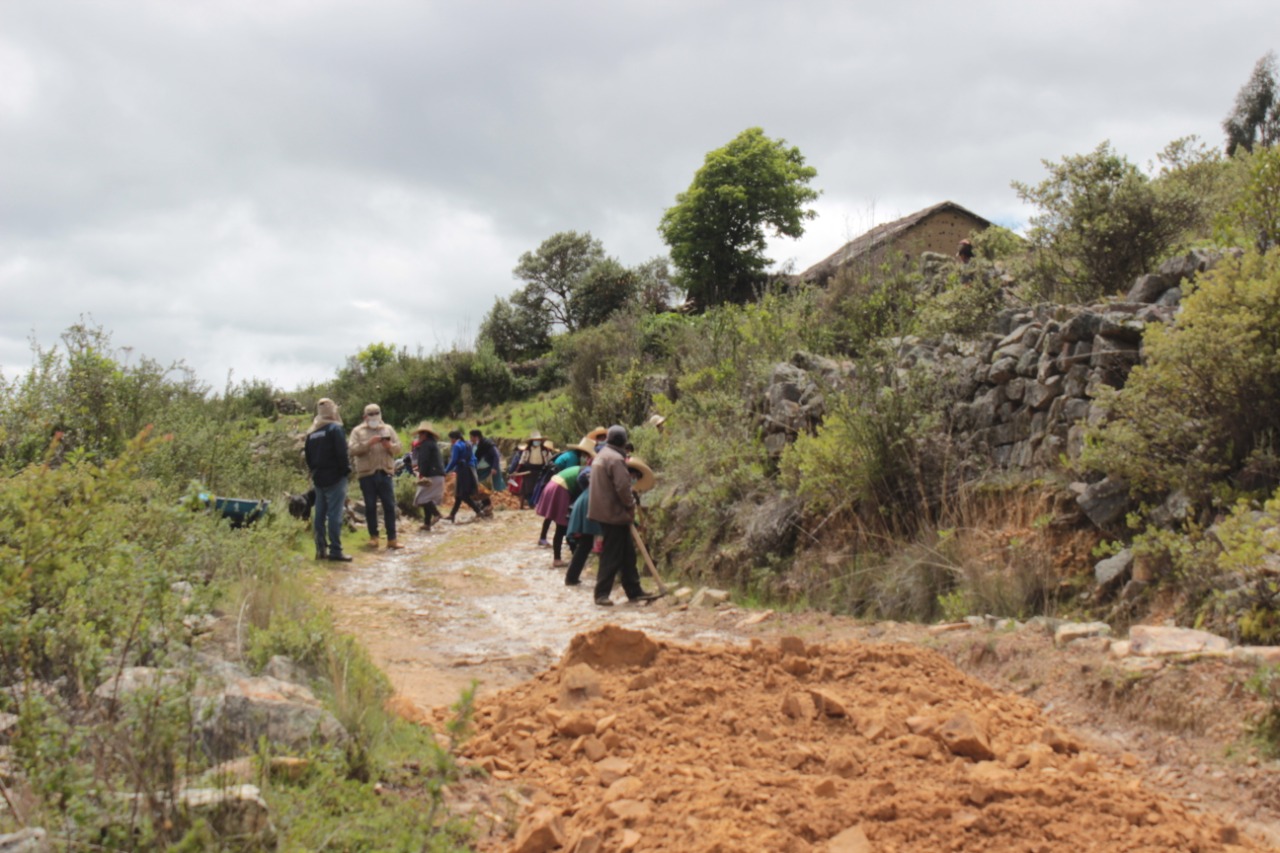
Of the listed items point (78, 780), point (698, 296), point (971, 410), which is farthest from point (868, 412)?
point (698, 296)

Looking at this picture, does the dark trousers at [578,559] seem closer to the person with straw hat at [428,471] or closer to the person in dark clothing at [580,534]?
the person in dark clothing at [580,534]

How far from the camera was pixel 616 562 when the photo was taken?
29.7 feet

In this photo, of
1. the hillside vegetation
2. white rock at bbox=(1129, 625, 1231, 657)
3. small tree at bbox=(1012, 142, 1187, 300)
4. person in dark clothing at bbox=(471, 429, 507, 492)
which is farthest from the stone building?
white rock at bbox=(1129, 625, 1231, 657)

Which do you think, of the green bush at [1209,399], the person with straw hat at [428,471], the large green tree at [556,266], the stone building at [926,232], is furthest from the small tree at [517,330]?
the green bush at [1209,399]

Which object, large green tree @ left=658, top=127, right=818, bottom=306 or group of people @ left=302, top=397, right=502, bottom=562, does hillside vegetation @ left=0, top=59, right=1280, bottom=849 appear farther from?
large green tree @ left=658, top=127, right=818, bottom=306

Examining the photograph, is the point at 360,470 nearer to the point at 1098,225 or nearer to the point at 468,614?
the point at 468,614

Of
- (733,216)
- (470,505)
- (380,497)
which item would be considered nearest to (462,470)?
(470,505)

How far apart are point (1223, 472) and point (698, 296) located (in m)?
31.3

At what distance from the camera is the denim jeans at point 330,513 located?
10727 mm

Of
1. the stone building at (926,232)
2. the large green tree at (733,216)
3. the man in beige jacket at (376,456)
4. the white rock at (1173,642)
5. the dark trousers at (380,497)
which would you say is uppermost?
the large green tree at (733,216)

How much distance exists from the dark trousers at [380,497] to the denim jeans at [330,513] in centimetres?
101

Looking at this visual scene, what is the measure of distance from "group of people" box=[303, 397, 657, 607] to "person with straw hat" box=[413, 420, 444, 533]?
0.05 feet

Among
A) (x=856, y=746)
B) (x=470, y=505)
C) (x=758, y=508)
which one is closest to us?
(x=856, y=746)

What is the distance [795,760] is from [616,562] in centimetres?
528
